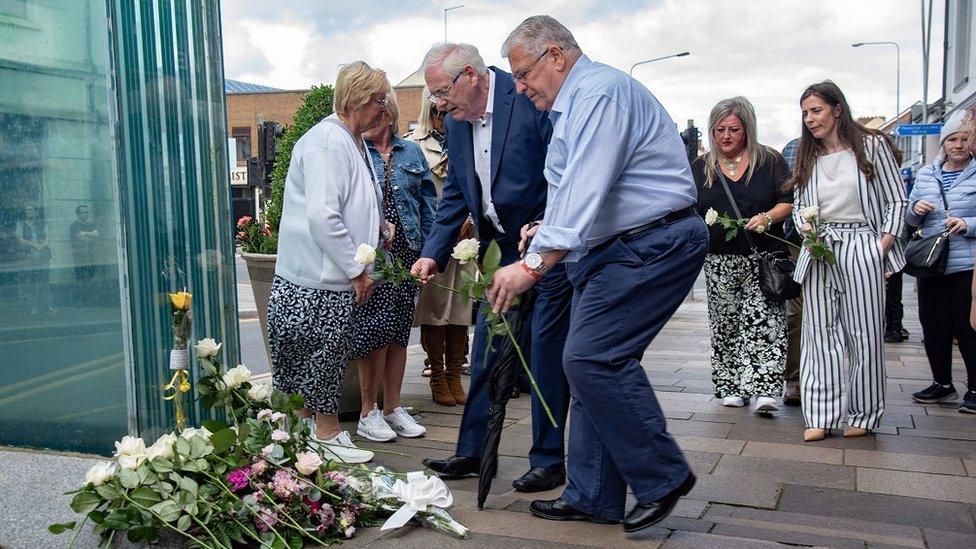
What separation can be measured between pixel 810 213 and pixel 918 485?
1.67m

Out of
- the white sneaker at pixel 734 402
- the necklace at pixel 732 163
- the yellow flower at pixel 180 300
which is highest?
the necklace at pixel 732 163

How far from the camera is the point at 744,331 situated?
6.52 meters

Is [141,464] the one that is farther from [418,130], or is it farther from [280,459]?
[418,130]

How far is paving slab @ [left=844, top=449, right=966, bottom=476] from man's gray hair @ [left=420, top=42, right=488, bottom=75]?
258cm

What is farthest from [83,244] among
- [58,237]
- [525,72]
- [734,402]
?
[734,402]

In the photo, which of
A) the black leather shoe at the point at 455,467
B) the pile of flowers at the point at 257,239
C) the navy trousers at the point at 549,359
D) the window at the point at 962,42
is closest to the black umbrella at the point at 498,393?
the navy trousers at the point at 549,359

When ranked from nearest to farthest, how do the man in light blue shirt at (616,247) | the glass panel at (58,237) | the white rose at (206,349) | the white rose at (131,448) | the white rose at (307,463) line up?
the white rose at (131,448) < the man in light blue shirt at (616,247) < the white rose at (307,463) < the white rose at (206,349) < the glass panel at (58,237)

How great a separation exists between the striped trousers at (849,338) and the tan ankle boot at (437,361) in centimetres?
223

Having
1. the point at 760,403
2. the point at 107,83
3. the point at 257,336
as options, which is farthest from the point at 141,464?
the point at 257,336

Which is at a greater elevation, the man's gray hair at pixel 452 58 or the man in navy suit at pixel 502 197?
the man's gray hair at pixel 452 58

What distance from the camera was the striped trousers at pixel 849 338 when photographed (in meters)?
5.61

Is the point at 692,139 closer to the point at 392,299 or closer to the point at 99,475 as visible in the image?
the point at 392,299

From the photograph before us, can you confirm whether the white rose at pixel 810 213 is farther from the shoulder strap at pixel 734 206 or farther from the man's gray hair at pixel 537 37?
the man's gray hair at pixel 537 37

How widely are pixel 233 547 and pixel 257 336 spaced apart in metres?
9.20
